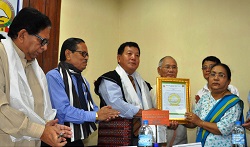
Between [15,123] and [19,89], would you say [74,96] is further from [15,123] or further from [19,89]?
[15,123]

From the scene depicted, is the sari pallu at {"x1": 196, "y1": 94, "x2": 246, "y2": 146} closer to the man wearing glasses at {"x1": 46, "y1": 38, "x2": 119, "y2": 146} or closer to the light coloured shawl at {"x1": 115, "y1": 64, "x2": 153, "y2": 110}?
the light coloured shawl at {"x1": 115, "y1": 64, "x2": 153, "y2": 110}

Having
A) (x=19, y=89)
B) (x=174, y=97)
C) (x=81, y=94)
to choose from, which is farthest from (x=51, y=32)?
(x=19, y=89)

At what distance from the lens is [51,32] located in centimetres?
348

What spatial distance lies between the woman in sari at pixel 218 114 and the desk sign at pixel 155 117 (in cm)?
55

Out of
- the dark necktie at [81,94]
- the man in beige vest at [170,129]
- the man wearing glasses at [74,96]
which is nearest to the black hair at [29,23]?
the man wearing glasses at [74,96]

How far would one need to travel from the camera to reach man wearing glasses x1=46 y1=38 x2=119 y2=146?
101 inches

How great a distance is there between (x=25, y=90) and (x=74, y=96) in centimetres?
87

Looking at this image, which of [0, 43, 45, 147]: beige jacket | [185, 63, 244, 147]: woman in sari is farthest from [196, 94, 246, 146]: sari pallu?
[0, 43, 45, 147]: beige jacket

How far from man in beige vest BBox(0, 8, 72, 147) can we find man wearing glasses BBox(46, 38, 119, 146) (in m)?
0.54

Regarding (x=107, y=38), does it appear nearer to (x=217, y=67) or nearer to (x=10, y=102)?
(x=217, y=67)

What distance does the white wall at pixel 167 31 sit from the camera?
13.9 feet

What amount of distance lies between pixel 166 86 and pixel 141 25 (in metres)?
2.53

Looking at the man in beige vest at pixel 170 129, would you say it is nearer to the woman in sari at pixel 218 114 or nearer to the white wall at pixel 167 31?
the woman in sari at pixel 218 114

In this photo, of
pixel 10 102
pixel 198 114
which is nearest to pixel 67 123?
pixel 10 102
